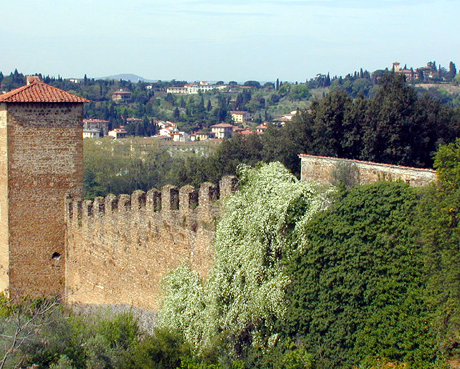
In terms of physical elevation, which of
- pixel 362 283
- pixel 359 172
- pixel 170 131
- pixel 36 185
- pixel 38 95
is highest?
pixel 38 95

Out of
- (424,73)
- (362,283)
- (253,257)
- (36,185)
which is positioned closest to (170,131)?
(424,73)

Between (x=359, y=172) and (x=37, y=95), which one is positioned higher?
(x=37, y=95)

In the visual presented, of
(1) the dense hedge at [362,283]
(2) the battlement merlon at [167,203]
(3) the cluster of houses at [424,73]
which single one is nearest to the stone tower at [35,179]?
(2) the battlement merlon at [167,203]

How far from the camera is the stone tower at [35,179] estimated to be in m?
16.9

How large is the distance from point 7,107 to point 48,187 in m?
2.00

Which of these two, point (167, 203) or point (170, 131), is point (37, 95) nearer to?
point (167, 203)

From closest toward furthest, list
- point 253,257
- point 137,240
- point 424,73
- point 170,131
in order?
point 253,257
point 137,240
point 170,131
point 424,73

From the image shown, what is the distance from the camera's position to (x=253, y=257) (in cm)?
1131

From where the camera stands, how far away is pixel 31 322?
40.4 feet

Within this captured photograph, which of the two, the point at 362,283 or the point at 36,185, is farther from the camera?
the point at 36,185

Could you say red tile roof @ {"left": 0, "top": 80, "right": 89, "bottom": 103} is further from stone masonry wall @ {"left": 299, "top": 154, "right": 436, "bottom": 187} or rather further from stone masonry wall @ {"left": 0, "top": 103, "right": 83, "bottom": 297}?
stone masonry wall @ {"left": 299, "top": 154, "right": 436, "bottom": 187}

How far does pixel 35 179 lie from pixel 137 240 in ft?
11.3

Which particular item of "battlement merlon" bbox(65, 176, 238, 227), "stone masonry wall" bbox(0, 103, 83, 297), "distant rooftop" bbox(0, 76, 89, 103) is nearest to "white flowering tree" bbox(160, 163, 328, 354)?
"battlement merlon" bbox(65, 176, 238, 227)

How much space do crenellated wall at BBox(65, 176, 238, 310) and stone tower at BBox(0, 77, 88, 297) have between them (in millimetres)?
398
